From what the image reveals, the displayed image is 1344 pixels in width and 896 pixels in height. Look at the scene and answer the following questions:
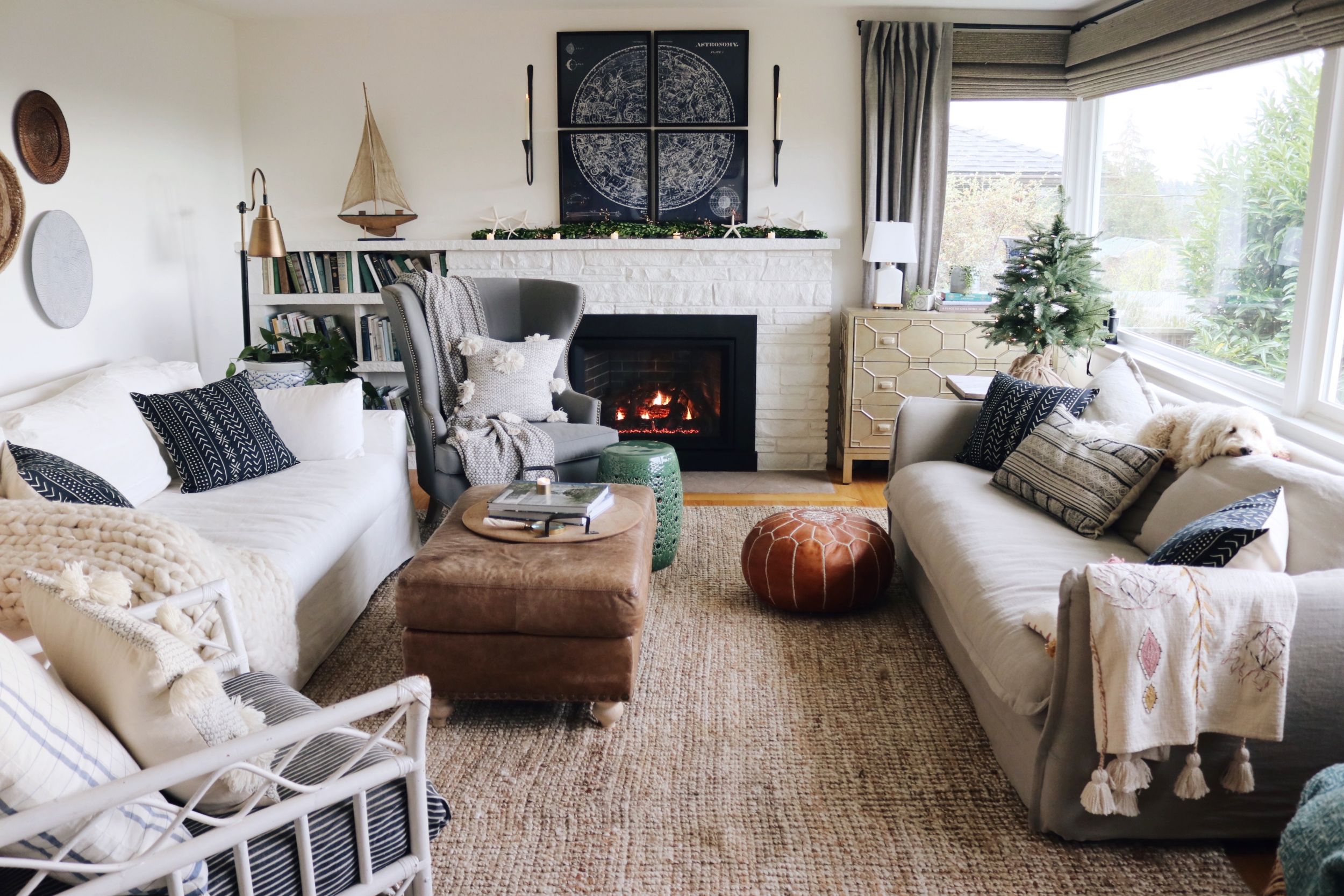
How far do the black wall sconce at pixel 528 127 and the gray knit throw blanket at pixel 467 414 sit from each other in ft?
3.33

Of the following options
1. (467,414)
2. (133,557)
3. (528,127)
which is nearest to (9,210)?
(467,414)

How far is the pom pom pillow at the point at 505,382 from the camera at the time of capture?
411 centimetres

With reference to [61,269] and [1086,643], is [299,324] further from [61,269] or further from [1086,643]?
[1086,643]

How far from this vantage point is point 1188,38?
3814 mm

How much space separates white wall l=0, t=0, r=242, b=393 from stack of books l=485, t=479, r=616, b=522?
6.41ft

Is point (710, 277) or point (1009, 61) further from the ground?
point (1009, 61)

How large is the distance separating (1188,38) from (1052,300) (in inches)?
42.5

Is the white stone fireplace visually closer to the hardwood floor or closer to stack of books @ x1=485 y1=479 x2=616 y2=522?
the hardwood floor

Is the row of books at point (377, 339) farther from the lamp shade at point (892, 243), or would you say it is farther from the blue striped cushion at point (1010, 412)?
the blue striped cushion at point (1010, 412)

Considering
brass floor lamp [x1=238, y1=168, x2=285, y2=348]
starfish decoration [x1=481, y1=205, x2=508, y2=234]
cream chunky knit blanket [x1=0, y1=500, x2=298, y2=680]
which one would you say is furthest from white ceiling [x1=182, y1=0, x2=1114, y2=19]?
cream chunky knit blanket [x1=0, y1=500, x2=298, y2=680]

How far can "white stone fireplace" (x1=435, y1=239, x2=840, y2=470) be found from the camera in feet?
16.7

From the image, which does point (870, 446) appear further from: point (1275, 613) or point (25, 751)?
point (25, 751)

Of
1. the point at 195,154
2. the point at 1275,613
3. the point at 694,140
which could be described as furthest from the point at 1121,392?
the point at 195,154

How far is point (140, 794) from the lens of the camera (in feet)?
4.09
